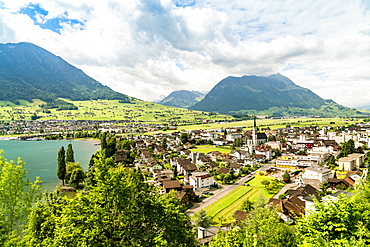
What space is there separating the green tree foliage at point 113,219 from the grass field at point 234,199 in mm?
17161

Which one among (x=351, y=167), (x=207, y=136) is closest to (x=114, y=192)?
(x=351, y=167)

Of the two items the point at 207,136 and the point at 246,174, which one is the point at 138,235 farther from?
the point at 207,136

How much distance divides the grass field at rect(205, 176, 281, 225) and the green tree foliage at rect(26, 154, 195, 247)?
17.2 m

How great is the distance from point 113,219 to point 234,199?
1062 inches

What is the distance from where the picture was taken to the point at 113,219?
8750mm

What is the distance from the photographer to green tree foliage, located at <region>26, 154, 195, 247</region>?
791 cm

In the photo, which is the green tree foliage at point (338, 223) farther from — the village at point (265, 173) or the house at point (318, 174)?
the house at point (318, 174)

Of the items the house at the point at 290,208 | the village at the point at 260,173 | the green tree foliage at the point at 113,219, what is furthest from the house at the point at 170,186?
the green tree foliage at the point at 113,219

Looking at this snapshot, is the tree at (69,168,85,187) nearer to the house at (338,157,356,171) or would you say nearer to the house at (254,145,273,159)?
the house at (254,145,273,159)

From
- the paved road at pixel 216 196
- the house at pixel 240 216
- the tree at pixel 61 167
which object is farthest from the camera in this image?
the tree at pixel 61 167

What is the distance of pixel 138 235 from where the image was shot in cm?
884

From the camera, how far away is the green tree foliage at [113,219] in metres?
7.91

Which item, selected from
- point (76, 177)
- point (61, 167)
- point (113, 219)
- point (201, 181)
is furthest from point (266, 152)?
point (113, 219)

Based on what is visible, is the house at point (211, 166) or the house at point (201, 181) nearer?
the house at point (201, 181)
